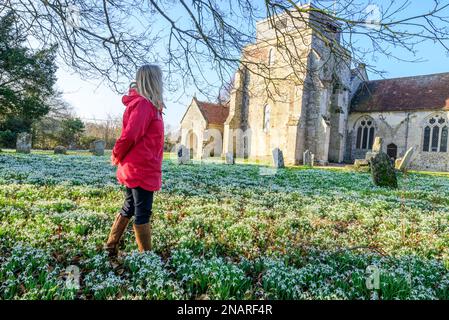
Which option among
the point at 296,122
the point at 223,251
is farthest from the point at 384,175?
the point at 296,122

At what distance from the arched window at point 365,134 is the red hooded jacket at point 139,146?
30250 mm

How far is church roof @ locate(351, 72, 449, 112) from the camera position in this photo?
2631 centimetres

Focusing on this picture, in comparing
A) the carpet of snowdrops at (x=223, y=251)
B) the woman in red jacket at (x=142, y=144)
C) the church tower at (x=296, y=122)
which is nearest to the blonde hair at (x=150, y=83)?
the woman in red jacket at (x=142, y=144)

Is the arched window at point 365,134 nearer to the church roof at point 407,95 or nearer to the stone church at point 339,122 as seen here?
the stone church at point 339,122

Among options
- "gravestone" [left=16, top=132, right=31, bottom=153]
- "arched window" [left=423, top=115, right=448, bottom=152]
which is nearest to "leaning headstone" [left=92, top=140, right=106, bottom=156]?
"gravestone" [left=16, top=132, right=31, bottom=153]

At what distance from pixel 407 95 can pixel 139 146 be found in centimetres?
3197

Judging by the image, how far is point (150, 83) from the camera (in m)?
2.89

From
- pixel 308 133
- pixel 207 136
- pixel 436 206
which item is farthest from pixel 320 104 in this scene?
pixel 436 206

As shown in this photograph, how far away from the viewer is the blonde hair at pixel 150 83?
2885mm

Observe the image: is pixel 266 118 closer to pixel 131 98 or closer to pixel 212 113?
pixel 212 113

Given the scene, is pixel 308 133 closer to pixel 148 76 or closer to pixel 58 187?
pixel 58 187

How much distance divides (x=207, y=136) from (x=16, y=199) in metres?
27.5

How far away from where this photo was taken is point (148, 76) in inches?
114

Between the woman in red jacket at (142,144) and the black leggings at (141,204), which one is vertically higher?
Answer: the woman in red jacket at (142,144)
